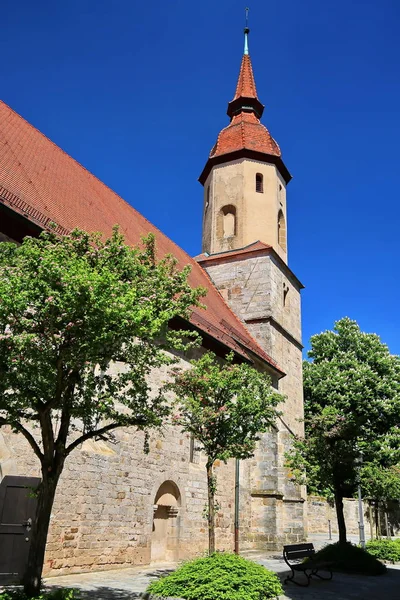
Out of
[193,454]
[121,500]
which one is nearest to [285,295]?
[193,454]

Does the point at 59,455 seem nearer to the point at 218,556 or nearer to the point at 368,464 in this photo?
the point at 218,556

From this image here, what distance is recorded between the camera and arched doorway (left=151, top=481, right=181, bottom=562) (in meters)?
12.1

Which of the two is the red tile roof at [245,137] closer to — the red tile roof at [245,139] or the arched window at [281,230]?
the red tile roof at [245,139]

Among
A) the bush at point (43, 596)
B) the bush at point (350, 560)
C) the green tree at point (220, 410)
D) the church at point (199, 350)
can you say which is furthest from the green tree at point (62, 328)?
the bush at point (350, 560)

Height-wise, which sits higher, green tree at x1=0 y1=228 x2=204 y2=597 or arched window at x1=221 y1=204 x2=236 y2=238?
arched window at x1=221 y1=204 x2=236 y2=238

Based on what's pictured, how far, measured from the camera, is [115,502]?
10.5 metres

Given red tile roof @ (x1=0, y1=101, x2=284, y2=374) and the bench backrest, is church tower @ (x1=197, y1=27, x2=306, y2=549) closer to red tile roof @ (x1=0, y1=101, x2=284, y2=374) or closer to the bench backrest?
red tile roof @ (x1=0, y1=101, x2=284, y2=374)

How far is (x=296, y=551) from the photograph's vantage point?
10.9 meters

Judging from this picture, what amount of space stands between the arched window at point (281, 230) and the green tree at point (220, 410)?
1483 centimetres

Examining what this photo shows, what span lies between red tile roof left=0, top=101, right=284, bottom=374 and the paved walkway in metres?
6.48

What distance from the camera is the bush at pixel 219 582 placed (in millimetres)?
6516

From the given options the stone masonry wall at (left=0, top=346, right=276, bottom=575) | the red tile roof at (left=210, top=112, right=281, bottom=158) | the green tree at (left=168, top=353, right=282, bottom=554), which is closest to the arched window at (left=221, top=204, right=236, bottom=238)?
the red tile roof at (left=210, top=112, right=281, bottom=158)

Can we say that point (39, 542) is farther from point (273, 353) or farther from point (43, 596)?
point (273, 353)

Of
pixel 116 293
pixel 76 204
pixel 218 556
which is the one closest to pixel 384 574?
pixel 218 556
